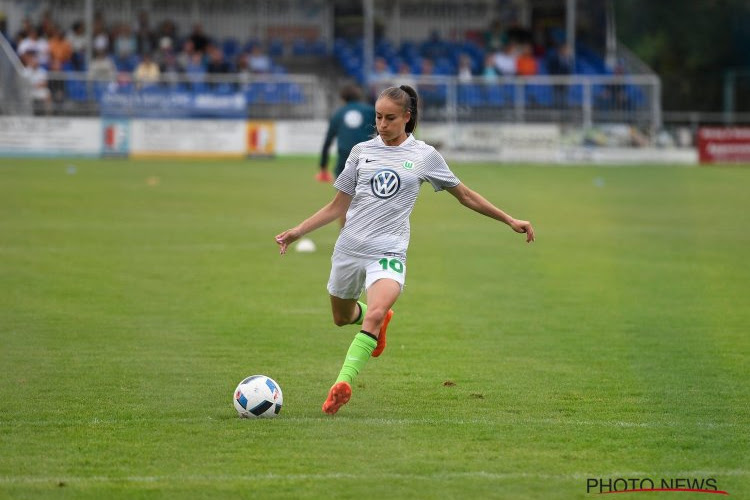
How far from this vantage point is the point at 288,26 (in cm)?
4516

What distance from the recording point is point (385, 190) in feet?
24.6

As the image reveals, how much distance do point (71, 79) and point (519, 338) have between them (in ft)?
90.9

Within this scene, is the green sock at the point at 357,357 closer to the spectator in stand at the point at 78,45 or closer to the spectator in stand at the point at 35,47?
the spectator in stand at the point at 35,47

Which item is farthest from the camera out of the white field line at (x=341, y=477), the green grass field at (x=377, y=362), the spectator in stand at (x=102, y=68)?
the spectator in stand at (x=102, y=68)

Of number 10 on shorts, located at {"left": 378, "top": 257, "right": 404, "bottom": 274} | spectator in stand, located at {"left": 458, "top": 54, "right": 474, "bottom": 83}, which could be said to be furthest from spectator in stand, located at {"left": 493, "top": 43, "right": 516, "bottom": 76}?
number 10 on shorts, located at {"left": 378, "top": 257, "right": 404, "bottom": 274}

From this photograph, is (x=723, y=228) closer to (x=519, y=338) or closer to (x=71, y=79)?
(x=519, y=338)

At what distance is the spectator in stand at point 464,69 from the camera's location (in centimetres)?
3809

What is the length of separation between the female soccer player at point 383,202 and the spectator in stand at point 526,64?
3502 cm

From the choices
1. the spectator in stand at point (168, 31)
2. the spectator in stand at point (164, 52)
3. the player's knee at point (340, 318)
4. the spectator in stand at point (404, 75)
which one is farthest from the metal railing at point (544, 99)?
the player's knee at point (340, 318)

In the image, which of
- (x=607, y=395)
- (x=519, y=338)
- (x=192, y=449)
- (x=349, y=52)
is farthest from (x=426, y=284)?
(x=349, y=52)

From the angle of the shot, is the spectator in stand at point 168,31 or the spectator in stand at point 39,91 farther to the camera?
the spectator in stand at point 168,31

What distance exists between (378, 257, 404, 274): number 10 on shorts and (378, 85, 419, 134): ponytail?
0.86 meters

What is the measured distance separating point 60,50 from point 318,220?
32811 millimetres

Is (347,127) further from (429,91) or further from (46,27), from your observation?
(46,27)
